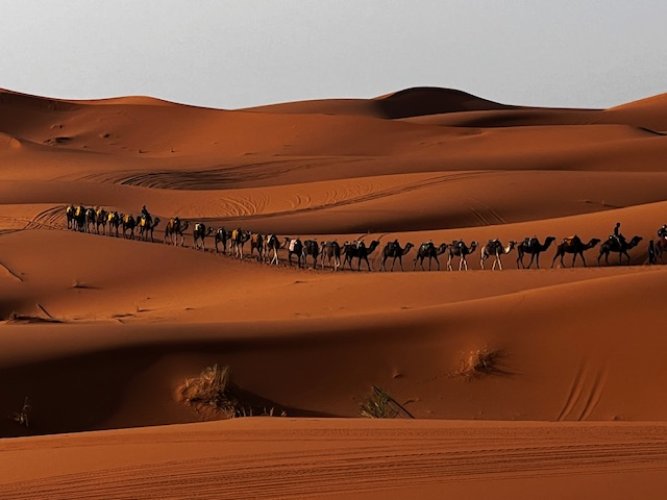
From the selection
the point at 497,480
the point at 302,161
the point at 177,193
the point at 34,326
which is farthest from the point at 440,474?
the point at 302,161

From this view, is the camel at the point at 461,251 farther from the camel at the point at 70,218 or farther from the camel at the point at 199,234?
the camel at the point at 70,218

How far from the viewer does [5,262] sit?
104 ft

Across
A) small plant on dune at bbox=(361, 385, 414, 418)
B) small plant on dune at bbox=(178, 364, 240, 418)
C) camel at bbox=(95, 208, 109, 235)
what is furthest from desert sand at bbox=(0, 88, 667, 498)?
camel at bbox=(95, 208, 109, 235)

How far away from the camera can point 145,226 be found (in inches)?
1409

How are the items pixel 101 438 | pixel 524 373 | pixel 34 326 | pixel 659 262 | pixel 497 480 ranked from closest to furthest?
1. pixel 497 480
2. pixel 101 438
3. pixel 524 373
4. pixel 34 326
5. pixel 659 262

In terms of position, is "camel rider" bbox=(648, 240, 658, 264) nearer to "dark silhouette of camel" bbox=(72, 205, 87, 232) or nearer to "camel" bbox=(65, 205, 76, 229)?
"dark silhouette of camel" bbox=(72, 205, 87, 232)

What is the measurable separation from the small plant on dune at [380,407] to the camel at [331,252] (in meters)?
14.3

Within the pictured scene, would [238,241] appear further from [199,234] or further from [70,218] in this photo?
[70,218]

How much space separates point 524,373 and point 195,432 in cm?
797

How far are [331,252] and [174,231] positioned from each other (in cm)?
705

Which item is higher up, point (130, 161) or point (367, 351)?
point (130, 161)

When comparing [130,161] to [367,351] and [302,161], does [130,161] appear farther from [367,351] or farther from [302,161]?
[367,351]

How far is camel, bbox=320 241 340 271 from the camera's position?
3092 centimetres

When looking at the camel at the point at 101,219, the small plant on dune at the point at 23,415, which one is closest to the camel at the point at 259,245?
the camel at the point at 101,219
